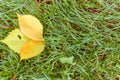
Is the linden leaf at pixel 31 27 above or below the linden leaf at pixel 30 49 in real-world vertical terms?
above

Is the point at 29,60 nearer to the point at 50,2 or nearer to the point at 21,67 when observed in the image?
the point at 21,67

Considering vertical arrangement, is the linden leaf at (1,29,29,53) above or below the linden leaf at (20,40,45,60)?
above

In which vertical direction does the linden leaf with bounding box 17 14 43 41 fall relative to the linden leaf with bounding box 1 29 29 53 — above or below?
above
